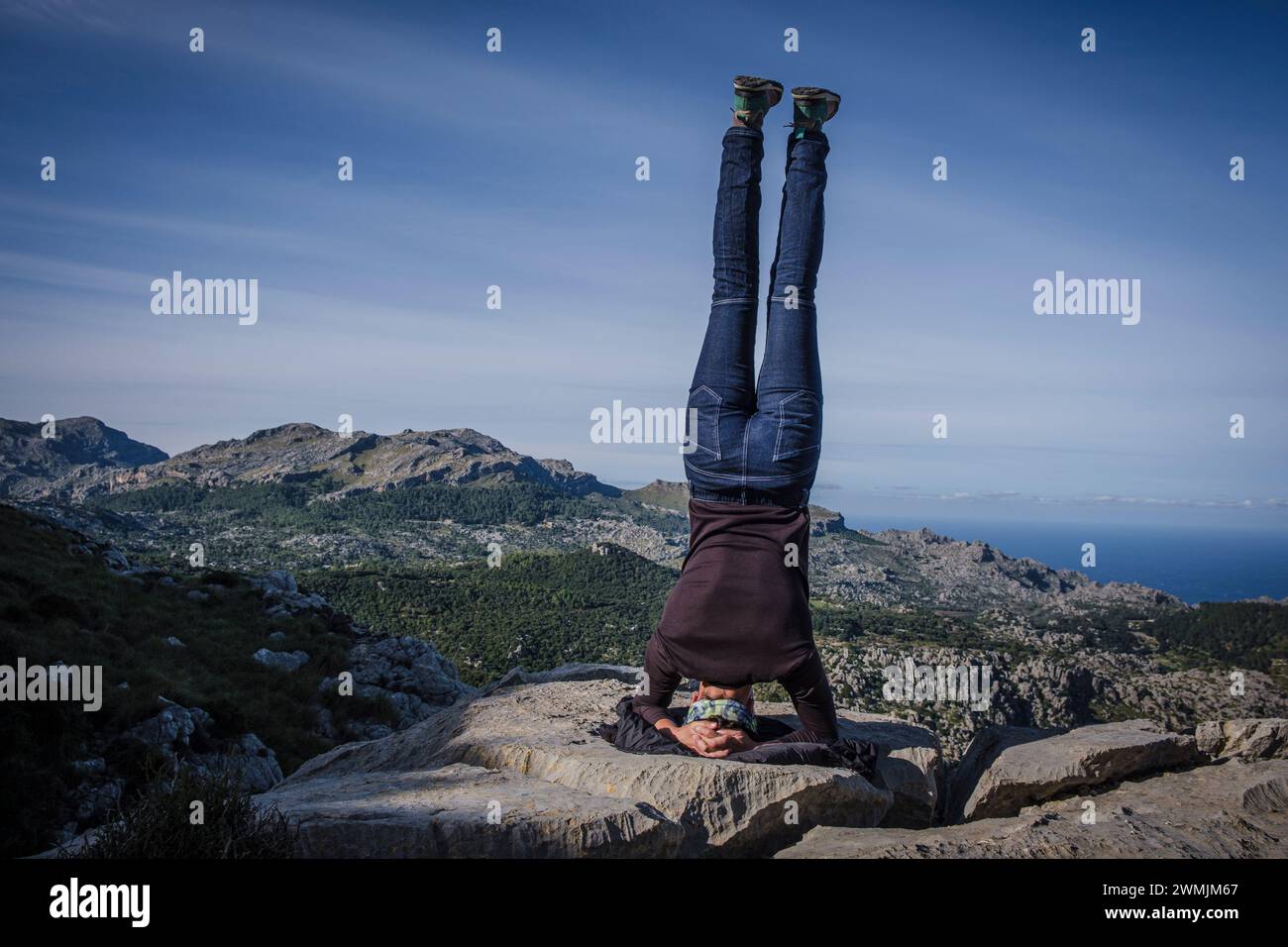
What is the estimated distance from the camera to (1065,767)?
755 centimetres

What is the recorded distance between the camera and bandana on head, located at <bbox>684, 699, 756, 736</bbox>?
24.7 ft

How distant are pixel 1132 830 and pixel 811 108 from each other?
7.14m

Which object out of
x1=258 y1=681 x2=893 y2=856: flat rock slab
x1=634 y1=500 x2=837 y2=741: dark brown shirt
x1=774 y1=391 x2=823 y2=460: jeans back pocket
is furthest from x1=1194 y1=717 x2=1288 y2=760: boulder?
x1=774 y1=391 x2=823 y2=460: jeans back pocket

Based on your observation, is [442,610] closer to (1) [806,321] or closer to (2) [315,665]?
(2) [315,665]

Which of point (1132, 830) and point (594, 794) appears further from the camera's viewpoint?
point (594, 794)

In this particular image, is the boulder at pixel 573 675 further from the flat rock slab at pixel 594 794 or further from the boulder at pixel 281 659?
the boulder at pixel 281 659

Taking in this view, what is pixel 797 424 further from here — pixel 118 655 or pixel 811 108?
pixel 118 655

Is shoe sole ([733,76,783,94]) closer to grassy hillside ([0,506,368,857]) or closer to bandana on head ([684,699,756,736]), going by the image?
bandana on head ([684,699,756,736])

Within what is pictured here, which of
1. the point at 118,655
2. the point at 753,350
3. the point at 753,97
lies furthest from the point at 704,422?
the point at 118,655

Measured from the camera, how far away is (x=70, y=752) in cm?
1086

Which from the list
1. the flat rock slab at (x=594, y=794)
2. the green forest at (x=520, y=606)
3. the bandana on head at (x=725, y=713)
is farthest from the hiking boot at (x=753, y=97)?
the green forest at (x=520, y=606)

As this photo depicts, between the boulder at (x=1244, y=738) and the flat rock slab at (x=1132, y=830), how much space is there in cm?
49

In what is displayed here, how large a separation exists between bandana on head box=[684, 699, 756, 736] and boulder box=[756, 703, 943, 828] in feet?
4.32
